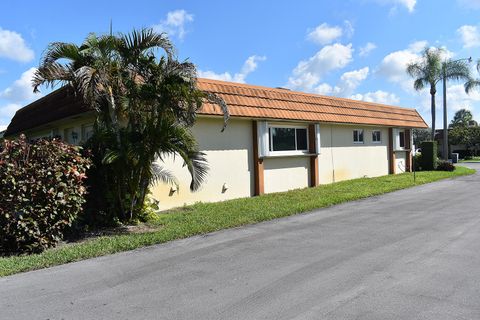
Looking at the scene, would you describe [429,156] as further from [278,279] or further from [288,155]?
[278,279]

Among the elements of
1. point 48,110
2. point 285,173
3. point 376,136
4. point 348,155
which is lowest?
point 285,173

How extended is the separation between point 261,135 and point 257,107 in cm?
96

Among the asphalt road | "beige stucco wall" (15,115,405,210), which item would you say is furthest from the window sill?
the asphalt road

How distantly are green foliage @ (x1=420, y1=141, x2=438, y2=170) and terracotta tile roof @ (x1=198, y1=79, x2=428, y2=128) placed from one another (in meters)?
3.40

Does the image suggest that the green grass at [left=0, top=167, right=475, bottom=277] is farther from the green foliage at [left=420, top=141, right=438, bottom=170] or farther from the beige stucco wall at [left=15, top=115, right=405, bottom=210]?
the green foliage at [left=420, top=141, right=438, bottom=170]

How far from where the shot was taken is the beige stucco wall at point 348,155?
1706cm

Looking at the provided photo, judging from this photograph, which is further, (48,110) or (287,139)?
(287,139)

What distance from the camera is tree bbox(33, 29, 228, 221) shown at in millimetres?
8250

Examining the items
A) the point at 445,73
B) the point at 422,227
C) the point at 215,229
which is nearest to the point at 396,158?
the point at 445,73

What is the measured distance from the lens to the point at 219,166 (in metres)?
12.7

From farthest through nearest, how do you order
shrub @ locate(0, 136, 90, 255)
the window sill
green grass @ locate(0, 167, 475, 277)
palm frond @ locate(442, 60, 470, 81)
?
palm frond @ locate(442, 60, 470, 81) → the window sill → shrub @ locate(0, 136, 90, 255) → green grass @ locate(0, 167, 475, 277)

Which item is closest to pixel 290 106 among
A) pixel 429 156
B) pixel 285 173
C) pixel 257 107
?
pixel 257 107

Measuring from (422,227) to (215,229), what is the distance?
13.5ft

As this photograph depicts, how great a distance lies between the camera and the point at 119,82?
27.7 feet
